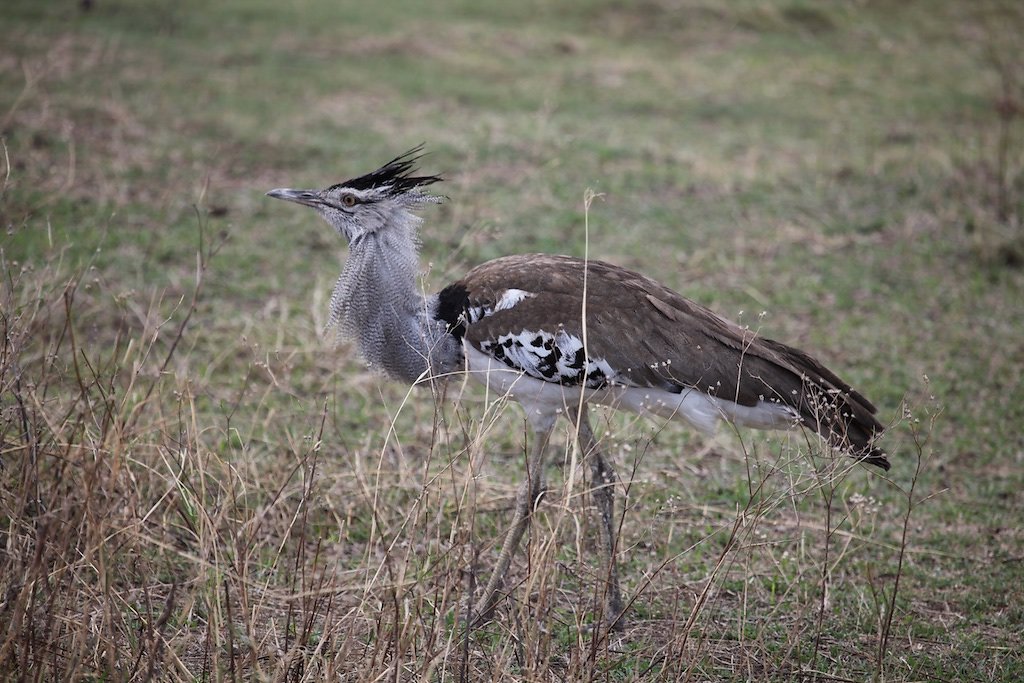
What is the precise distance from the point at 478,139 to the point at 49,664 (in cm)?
499

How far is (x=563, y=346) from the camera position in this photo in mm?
2801

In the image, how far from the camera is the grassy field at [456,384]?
7.40 feet

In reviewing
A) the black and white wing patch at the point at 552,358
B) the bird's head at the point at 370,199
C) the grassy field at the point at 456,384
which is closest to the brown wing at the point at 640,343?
the black and white wing patch at the point at 552,358

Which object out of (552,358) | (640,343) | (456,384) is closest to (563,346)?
(552,358)

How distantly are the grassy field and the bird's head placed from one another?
474mm

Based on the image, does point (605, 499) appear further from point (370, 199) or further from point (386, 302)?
point (370, 199)

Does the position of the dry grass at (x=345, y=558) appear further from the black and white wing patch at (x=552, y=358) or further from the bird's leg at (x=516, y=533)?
the black and white wing patch at (x=552, y=358)

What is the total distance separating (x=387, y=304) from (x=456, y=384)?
2.96ft

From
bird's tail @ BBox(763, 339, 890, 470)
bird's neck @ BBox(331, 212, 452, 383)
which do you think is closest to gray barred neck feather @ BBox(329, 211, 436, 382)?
bird's neck @ BBox(331, 212, 452, 383)

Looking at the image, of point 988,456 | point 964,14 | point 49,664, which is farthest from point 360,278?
point 964,14

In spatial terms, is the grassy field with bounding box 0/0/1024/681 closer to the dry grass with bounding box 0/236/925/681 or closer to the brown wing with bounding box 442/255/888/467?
the dry grass with bounding box 0/236/925/681

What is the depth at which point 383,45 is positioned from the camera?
873cm

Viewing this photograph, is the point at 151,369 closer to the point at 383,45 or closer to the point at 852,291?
the point at 852,291

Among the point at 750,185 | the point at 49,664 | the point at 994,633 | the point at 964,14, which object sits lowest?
the point at 994,633
